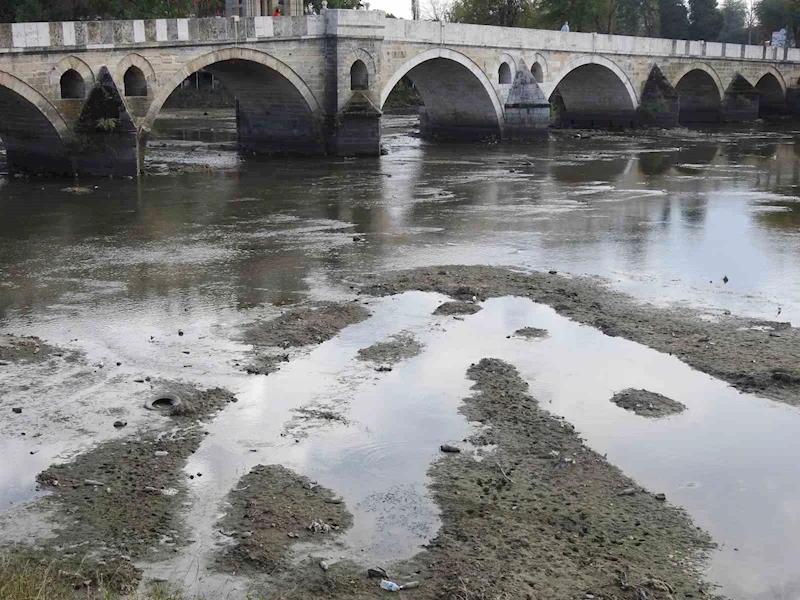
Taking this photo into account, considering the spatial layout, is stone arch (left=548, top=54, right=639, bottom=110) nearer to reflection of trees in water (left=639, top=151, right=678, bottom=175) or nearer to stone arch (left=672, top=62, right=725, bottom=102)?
stone arch (left=672, top=62, right=725, bottom=102)

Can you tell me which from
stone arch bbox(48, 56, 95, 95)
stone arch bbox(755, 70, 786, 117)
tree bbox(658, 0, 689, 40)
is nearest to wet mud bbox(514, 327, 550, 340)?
stone arch bbox(48, 56, 95, 95)

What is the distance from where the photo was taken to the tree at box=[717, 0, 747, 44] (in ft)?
223

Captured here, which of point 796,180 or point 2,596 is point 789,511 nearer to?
point 2,596

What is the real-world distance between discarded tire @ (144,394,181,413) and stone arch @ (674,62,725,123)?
119ft

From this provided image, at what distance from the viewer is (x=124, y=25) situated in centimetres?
1939

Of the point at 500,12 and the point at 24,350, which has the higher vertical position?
the point at 500,12

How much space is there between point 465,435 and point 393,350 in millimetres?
1856

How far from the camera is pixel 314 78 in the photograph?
23781 millimetres

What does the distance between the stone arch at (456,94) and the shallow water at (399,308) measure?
28.4 feet

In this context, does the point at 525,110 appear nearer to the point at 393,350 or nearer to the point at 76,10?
the point at 76,10

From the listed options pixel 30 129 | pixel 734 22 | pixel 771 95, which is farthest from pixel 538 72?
pixel 734 22

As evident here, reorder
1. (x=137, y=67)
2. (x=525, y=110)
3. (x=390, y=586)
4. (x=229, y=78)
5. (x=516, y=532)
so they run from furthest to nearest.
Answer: (x=525, y=110), (x=229, y=78), (x=137, y=67), (x=516, y=532), (x=390, y=586)

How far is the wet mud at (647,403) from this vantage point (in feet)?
22.5

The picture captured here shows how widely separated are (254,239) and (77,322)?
449 cm
